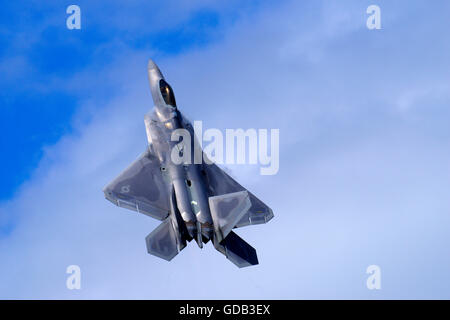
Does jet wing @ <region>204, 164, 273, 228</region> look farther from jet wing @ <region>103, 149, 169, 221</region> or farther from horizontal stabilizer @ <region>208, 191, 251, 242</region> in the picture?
jet wing @ <region>103, 149, 169, 221</region>

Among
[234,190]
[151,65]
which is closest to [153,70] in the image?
[151,65]

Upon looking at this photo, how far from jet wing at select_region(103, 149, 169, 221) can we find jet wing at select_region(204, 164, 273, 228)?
416 cm

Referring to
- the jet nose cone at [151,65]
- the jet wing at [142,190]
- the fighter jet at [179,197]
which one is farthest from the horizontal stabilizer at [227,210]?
the jet nose cone at [151,65]

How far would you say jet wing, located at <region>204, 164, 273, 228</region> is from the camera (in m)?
49.4

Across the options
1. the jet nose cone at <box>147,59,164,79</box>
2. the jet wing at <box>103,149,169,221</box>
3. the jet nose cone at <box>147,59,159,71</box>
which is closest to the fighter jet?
the jet wing at <box>103,149,169,221</box>

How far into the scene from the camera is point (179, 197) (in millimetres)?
47219

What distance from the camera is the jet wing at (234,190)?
49.4m

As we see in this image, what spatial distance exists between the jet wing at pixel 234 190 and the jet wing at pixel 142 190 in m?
4.16

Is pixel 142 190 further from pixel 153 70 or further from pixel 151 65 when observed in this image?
pixel 151 65

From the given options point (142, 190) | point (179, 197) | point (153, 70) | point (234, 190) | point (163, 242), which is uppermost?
point (153, 70)

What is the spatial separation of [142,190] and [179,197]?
3.65 meters

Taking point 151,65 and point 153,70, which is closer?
point 153,70

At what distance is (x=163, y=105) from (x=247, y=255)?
14969 mm

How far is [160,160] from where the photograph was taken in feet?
164
